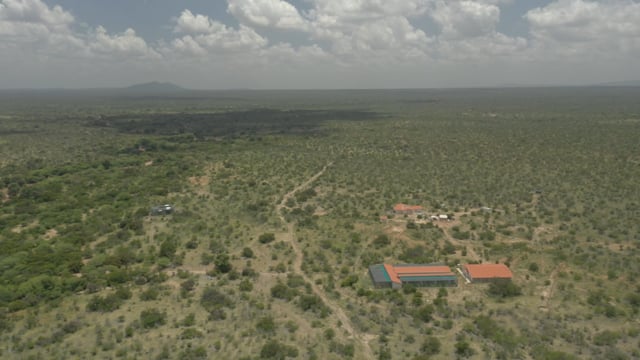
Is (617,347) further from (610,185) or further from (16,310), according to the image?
(610,185)

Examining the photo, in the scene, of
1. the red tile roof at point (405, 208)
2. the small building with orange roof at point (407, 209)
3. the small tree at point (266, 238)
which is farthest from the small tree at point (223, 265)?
the red tile roof at point (405, 208)

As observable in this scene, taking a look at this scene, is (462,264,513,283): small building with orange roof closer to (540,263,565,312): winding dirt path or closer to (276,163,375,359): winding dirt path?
(540,263,565,312): winding dirt path

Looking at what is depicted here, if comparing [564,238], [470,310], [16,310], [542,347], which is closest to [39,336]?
[16,310]

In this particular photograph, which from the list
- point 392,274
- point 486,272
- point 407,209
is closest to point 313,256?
point 392,274

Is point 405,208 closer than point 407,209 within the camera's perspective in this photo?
No

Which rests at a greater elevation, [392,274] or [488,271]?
[488,271]

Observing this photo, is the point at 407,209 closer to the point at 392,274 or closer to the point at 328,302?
the point at 392,274

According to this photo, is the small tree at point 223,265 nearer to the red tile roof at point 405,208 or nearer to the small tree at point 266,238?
the small tree at point 266,238
